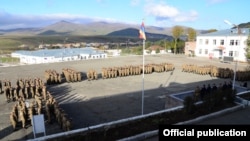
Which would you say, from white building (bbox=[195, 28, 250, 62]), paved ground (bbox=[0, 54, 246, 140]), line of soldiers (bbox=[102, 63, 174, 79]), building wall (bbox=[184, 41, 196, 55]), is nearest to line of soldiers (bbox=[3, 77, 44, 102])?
paved ground (bbox=[0, 54, 246, 140])

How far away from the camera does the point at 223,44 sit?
45281 millimetres

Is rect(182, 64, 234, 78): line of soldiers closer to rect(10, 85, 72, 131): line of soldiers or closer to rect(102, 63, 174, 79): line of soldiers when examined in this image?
rect(102, 63, 174, 79): line of soldiers

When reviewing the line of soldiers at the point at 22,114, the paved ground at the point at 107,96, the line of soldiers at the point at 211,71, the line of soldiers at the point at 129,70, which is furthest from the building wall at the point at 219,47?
the line of soldiers at the point at 22,114

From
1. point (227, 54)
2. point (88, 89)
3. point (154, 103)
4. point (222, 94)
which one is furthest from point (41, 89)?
point (227, 54)

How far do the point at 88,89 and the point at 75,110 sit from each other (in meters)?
6.02

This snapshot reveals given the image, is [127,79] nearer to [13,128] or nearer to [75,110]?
[75,110]

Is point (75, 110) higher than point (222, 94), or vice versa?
point (222, 94)

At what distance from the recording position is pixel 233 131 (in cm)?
812

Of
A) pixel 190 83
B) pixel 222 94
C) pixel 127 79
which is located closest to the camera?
pixel 222 94

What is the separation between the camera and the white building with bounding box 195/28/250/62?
41.8m

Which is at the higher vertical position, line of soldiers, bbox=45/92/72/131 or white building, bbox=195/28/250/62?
white building, bbox=195/28/250/62

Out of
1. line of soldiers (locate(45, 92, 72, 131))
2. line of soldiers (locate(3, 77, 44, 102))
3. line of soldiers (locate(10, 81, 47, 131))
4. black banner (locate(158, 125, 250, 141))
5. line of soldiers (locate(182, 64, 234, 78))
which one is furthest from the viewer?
line of soldiers (locate(182, 64, 234, 78))

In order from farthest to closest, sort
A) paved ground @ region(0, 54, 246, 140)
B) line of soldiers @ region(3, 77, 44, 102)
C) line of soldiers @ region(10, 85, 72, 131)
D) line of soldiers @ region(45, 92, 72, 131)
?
1. line of soldiers @ region(3, 77, 44, 102)
2. paved ground @ region(0, 54, 246, 140)
3. line of soldiers @ region(10, 85, 72, 131)
4. line of soldiers @ region(45, 92, 72, 131)

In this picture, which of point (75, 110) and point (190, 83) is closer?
point (75, 110)
